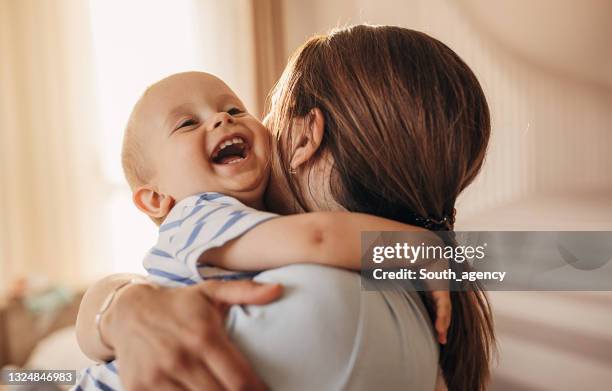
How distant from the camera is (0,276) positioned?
3064mm

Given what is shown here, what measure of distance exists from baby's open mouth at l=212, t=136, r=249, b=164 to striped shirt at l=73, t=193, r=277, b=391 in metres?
0.11

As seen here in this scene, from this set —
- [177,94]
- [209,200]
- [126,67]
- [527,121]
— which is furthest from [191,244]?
[126,67]

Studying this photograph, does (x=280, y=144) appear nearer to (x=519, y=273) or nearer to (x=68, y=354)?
(x=519, y=273)

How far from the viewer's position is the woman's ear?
2.68ft

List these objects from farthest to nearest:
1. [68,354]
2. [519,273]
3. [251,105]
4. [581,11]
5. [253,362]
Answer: [251,105] → [68,354] → [581,11] → [519,273] → [253,362]

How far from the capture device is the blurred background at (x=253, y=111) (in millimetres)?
2125

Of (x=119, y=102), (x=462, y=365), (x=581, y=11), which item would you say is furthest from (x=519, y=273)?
(x=119, y=102)

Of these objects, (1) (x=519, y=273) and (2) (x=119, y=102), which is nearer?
(1) (x=519, y=273)

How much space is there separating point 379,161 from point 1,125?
2822 millimetres

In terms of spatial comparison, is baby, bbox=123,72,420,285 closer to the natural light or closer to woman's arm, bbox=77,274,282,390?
woman's arm, bbox=77,274,282,390

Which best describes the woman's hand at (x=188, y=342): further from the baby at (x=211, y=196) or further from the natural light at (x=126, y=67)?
the natural light at (x=126, y=67)

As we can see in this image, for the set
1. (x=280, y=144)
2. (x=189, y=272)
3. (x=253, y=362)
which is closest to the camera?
(x=253, y=362)

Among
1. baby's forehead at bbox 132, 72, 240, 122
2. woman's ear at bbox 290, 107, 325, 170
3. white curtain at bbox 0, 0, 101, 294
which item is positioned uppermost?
baby's forehead at bbox 132, 72, 240, 122

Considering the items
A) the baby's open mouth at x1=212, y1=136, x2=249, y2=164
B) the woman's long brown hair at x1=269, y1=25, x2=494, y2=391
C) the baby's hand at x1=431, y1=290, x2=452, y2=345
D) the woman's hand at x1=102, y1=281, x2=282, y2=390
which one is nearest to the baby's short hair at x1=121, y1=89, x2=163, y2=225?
the baby's open mouth at x1=212, y1=136, x2=249, y2=164
